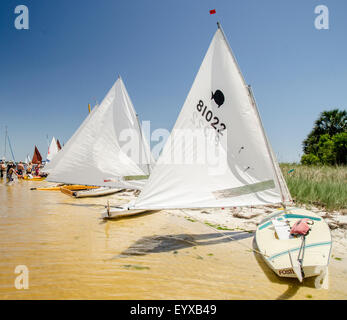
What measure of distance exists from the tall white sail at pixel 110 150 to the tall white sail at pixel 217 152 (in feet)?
18.1

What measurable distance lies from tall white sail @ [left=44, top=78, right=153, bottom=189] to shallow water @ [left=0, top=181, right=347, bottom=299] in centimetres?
280

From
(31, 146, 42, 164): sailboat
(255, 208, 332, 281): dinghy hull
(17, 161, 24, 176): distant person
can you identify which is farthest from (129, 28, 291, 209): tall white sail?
(31, 146, 42, 164): sailboat

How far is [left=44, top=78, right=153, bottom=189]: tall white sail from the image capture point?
36.6ft

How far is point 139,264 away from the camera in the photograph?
5621 millimetres

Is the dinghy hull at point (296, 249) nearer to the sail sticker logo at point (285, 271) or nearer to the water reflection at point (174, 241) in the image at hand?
the sail sticker logo at point (285, 271)

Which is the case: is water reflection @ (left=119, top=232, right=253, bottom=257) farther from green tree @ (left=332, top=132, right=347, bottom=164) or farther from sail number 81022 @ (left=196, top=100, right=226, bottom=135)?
green tree @ (left=332, top=132, right=347, bottom=164)

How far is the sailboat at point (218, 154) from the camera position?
5.69 m

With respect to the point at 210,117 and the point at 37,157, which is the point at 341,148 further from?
the point at 37,157

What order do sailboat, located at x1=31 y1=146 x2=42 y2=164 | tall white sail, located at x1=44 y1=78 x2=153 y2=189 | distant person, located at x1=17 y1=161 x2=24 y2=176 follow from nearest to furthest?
tall white sail, located at x1=44 y1=78 x2=153 y2=189 < distant person, located at x1=17 y1=161 x2=24 y2=176 < sailboat, located at x1=31 y1=146 x2=42 y2=164

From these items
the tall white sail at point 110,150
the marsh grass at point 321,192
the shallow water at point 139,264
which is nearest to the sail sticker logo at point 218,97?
the shallow water at point 139,264

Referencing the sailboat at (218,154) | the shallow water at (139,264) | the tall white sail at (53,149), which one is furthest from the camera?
the tall white sail at (53,149)

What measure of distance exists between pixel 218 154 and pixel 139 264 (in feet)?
12.2

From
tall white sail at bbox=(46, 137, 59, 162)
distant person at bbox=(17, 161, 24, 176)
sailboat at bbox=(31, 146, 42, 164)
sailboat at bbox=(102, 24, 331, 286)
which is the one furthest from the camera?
sailboat at bbox=(31, 146, 42, 164)
